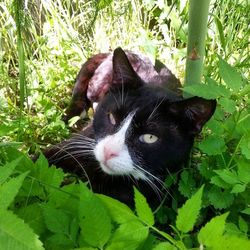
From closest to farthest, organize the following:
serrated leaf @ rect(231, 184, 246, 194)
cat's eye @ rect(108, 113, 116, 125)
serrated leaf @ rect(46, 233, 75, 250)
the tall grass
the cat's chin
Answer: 1. serrated leaf @ rect(46, 233, 75, 250)
2. serrated leaf @ rect(231, 184, 246, 194)
3. the cat's chin
4. cat's eye @ rect(108, 113, 116, 125)
5. the tall grass

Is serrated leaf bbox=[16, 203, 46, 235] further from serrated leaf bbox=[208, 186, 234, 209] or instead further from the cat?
serrated leaf bbox=[208, 186, 234, 209]

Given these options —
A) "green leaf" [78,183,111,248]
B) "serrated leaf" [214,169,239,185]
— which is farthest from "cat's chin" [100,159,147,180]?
"green leaf" [78,183,111,248]

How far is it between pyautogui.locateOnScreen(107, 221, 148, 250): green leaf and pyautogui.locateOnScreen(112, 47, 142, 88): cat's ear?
84 cm

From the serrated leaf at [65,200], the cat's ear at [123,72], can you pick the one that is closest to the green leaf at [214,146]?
the cat's ear at [123,72]

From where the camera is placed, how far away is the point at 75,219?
3.50 feet

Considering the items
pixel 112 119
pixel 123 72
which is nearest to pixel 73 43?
pixel 123 72

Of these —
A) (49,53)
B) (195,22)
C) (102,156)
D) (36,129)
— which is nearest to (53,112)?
(36,129)

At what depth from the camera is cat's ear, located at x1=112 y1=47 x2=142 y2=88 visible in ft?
5.45

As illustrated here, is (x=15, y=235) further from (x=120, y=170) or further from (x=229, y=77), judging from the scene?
(x=229, y=77)

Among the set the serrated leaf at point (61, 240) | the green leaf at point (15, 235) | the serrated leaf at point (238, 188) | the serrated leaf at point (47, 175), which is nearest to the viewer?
the green leaf at point (15, 235)

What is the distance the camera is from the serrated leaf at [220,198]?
1462 millimetres

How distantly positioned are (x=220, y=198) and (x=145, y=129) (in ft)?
1.15

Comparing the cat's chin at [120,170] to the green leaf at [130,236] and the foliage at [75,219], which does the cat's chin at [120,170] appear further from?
the green leaf at [130,236]

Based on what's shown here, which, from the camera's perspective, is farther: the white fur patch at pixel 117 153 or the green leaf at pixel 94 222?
the white fur patch at pixel 117 153
